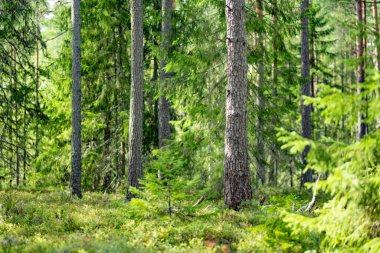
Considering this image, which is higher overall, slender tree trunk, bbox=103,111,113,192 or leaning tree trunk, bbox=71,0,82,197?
leaning tree trunk, bbox=71,0,82,197

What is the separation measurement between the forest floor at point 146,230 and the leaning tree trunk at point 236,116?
0.53 m

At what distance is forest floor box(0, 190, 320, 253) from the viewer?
6324 mm

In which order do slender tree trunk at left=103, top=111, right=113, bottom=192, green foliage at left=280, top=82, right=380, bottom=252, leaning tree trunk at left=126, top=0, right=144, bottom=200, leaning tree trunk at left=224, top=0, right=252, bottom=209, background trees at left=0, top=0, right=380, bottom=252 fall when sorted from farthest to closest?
1. slender tree trunk at left=103, top=111, right=113, bottom=192
2. leaning tree trunk at left=126, top=0, right=144, bottom=200
3. leaning tree trunk at left=224, top=0, right=252, bottom=209
4. background trees at left=0, top=0, right=380, bottom=252
5. green foliage at left=280, top=82, right=380, bottom=252

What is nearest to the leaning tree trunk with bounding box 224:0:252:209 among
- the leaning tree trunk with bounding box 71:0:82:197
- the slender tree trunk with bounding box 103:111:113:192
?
the leaning tree trunk with bounding box 71:0:82:197

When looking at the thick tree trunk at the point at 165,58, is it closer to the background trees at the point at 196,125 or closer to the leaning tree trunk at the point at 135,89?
the background trees at the point at 196,125

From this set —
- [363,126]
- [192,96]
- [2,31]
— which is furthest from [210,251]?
[363,126]

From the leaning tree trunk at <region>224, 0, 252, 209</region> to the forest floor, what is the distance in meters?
0.53

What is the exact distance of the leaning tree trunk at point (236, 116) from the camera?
10312 mm

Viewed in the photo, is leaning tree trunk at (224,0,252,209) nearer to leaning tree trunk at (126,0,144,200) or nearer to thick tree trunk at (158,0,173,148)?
leaning tree trunk at (126,0,144,200)

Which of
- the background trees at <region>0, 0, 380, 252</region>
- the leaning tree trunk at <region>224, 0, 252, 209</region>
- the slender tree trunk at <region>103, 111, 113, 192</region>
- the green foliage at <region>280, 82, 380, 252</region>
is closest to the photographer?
the green foliage at <region>280, 82, 380, 252</region>

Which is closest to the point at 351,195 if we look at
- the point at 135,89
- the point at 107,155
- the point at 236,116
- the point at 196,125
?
the point at 236,116

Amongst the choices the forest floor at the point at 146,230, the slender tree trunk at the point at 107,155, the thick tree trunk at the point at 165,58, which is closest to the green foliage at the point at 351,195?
the forest floor at the point at 146,230

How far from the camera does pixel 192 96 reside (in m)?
14.0

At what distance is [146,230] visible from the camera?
7.82m
